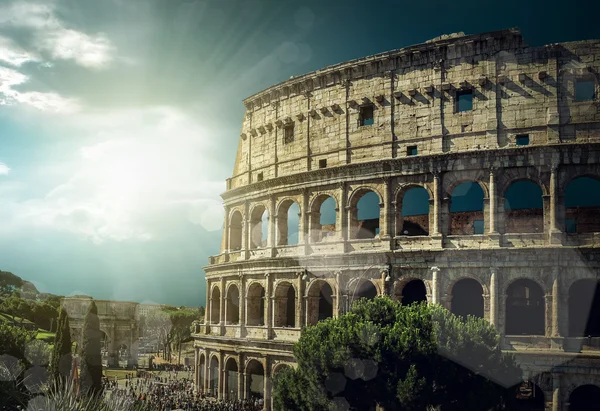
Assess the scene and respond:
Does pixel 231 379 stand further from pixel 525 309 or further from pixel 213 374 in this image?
pixel 525 309

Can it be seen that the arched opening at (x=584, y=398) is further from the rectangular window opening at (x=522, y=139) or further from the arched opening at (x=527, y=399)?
the rectangular window opening at (x=522, y=139)

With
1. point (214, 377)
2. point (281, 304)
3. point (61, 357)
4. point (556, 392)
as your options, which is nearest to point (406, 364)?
point (556, 392)

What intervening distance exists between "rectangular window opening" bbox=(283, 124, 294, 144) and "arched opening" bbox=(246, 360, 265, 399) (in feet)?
43.0

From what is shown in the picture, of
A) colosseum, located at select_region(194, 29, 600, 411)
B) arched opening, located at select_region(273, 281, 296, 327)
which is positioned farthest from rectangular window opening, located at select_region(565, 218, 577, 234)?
arched opening, located at select_region(273, 281, 296, 327)

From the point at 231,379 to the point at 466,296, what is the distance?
598 inches

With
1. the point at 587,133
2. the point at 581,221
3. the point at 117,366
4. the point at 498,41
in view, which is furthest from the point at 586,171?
the point at 117,366

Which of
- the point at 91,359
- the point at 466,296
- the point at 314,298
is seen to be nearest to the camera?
the point at 466,296

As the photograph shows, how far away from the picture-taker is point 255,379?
35750mm

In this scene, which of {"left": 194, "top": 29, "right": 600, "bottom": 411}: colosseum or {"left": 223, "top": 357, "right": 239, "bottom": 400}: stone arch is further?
{"left": 223, "top": 357, "right": 239, "bottom": 400}: stone arch

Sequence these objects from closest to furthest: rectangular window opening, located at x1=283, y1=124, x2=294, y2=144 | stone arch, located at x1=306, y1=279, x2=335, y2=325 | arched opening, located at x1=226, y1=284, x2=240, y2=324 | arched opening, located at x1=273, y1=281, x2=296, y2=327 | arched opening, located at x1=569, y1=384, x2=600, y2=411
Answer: arched opening, located at x1=569, y1=384, x2=600, y2=411 < stone arch, located at x1=306, y1=279, x2=335, y2=325 < arched opening, located at x1=273, y1=281, x2=296, y2=327 < rectangular window opening, located at x1=283, y1=124, x2=294, y2=144 < arched opening, located at x1=226, y1=284, x2=240, y2=324

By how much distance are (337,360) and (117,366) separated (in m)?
44.8

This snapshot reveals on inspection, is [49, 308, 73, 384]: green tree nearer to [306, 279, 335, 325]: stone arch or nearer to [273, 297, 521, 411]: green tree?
[306, 279, 335, 325]: stone arch

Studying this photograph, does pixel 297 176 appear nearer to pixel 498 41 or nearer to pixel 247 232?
pixel 247 232

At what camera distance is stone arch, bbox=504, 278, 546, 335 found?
29.8m
